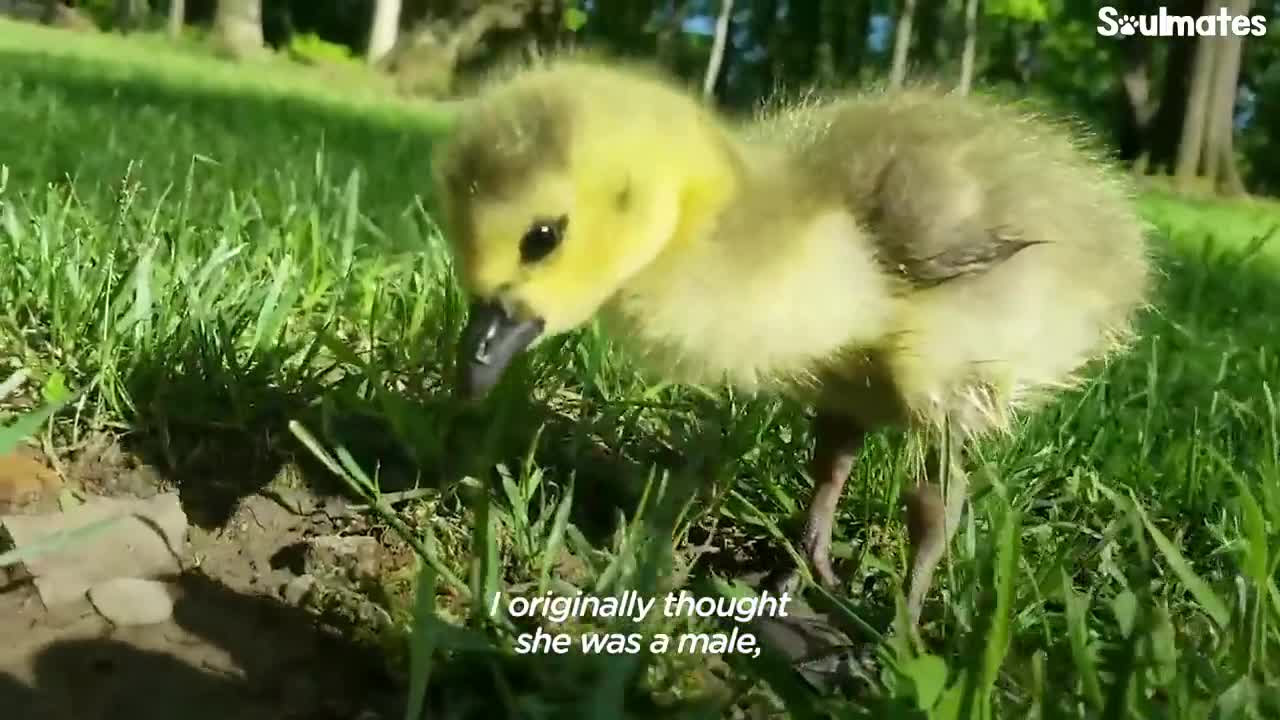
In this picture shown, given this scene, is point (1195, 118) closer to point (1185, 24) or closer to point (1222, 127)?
point (1222, 127)

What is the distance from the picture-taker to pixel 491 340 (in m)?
0.96

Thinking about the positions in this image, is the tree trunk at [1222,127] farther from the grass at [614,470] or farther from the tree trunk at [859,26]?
the tree trunk at [859,26]

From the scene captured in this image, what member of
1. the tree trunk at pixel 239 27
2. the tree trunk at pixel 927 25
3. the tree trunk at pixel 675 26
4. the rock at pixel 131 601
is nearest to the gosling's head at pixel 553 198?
the rock at pixel 131 601

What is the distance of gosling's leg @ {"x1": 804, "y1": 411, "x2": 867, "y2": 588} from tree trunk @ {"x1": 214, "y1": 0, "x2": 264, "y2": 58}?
968cm

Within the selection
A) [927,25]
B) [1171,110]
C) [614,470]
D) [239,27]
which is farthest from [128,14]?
[614,470]

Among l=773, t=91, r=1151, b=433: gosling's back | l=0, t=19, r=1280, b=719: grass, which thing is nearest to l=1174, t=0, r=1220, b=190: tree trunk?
l=0, t=19, r=1280, b=719: grass

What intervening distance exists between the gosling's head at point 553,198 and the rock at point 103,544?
31 cm

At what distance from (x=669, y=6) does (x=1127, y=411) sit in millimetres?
11849

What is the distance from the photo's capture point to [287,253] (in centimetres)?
168

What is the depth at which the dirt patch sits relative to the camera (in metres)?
0.90

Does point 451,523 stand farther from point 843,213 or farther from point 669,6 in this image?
point 669,6

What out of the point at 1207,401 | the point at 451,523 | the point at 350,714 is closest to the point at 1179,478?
the point at 1207,401

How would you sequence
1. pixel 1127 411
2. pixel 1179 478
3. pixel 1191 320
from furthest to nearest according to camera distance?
pixel 1191 320 → pixel 1127 411 → pixel 1179 478

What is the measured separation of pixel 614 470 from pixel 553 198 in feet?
1.62
